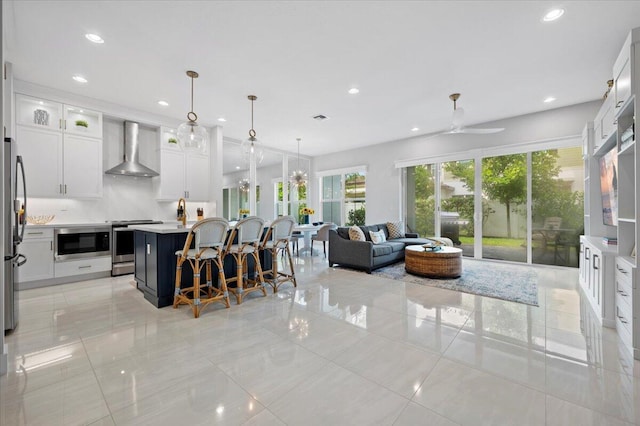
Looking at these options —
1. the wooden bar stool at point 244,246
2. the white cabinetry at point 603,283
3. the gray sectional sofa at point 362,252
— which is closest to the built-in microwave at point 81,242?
the wooden bar stool at point 244,246

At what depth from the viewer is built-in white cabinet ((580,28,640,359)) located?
7.21 ft

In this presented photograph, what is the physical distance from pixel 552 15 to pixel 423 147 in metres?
4.26

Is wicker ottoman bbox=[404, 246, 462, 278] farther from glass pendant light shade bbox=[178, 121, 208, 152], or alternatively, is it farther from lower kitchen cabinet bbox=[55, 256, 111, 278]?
lower kitchen cabinet bbox=[55, 256, 111, 278]

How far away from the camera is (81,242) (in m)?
4.46

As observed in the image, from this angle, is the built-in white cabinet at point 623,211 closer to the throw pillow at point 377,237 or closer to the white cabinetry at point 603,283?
the white cabinetry at point 603,283

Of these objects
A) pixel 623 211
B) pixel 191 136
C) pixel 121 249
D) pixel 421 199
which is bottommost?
pixel 121 249

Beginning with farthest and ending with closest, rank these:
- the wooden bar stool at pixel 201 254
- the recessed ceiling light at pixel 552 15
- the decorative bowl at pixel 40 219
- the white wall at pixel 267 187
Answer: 1. the white wall at pixel 267 187
2. the decorative bowl at pixel 40 219
3. the wooden bar stool at pixel 201 254
4. the recessed ceiling light at pixel 552 15

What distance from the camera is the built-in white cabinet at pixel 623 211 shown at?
220cm

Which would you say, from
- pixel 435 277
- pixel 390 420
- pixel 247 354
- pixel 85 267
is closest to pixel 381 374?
pixel 390 420

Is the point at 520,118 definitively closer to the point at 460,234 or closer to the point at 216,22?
the point at 460,234

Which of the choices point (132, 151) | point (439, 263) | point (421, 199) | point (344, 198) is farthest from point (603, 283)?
point (132, 151)

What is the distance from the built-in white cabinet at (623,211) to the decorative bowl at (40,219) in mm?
7323

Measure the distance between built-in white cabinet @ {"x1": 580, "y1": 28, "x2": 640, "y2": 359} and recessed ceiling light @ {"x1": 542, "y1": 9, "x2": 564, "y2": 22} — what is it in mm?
596

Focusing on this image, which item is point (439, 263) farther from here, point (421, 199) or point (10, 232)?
point (10, 232)
